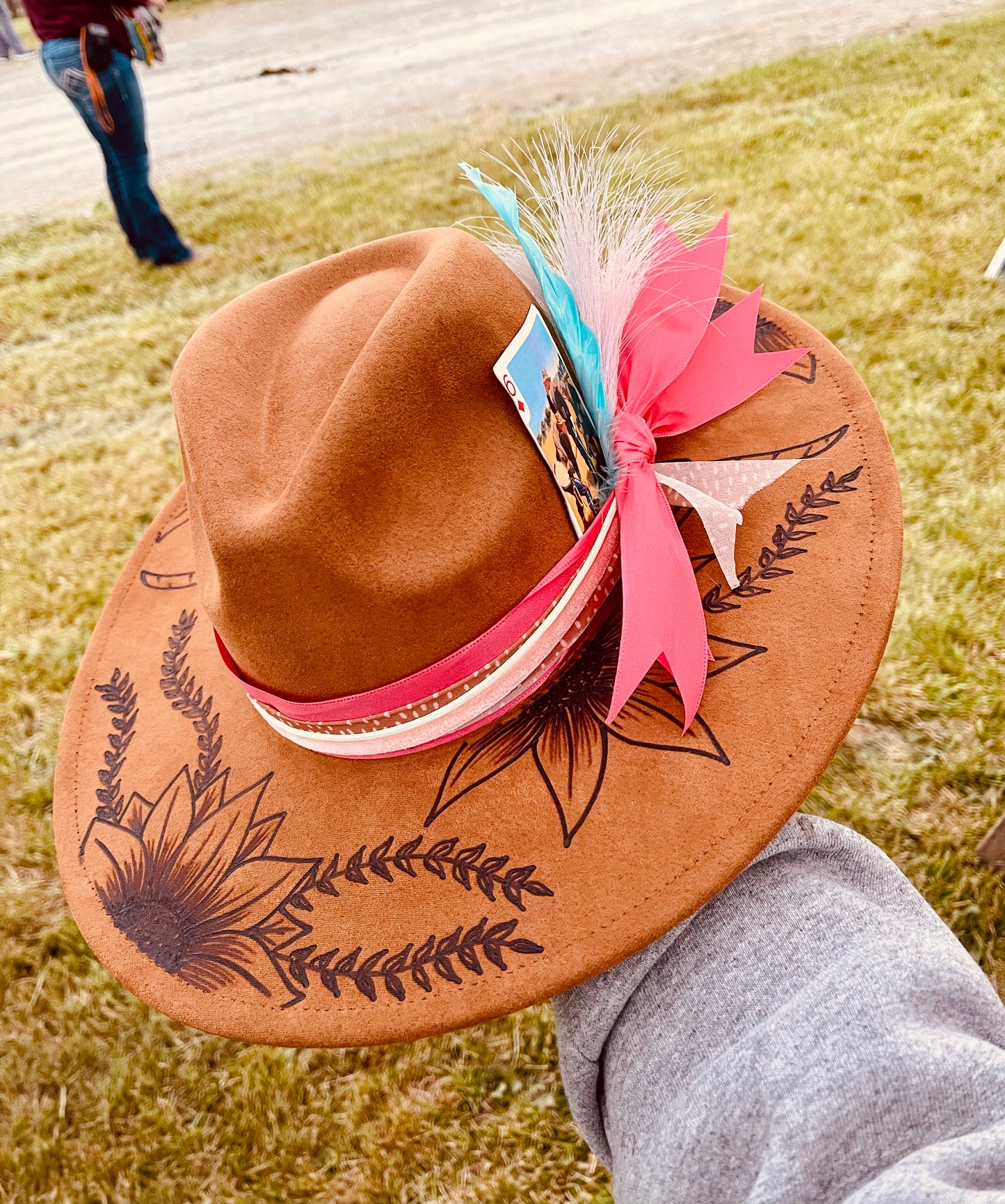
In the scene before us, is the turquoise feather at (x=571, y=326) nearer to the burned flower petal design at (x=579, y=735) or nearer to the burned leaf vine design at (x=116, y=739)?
the burned flower petal design at (x=579, y=735)

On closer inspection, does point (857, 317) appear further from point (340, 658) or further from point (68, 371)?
point (68, 371)

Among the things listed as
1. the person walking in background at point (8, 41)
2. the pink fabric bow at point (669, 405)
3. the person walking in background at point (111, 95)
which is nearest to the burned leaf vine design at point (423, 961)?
the pink fabric bow at point (669, 405)

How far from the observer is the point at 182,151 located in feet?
17.9

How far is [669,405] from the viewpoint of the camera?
101 centimetres

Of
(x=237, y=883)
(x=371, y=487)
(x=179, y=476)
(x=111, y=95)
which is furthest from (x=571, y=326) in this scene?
(x=111, y=95)

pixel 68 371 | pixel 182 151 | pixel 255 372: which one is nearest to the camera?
pixel 255 372

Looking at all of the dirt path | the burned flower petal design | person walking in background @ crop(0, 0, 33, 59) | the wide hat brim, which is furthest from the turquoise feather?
person walking in background @ crop(0, 0, 33, 59)

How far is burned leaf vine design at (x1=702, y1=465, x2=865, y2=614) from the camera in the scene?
0.87m

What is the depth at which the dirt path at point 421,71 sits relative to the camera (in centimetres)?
499

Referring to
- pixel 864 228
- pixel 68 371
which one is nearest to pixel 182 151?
pixel 68 371

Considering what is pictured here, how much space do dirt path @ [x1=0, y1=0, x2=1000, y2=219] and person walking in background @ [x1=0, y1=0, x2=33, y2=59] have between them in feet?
9.50

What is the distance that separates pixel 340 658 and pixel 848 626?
0.51 meters

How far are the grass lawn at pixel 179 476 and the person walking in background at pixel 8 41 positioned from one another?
7457 millimetres

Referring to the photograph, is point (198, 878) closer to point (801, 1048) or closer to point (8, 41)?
point (801, 1048)
